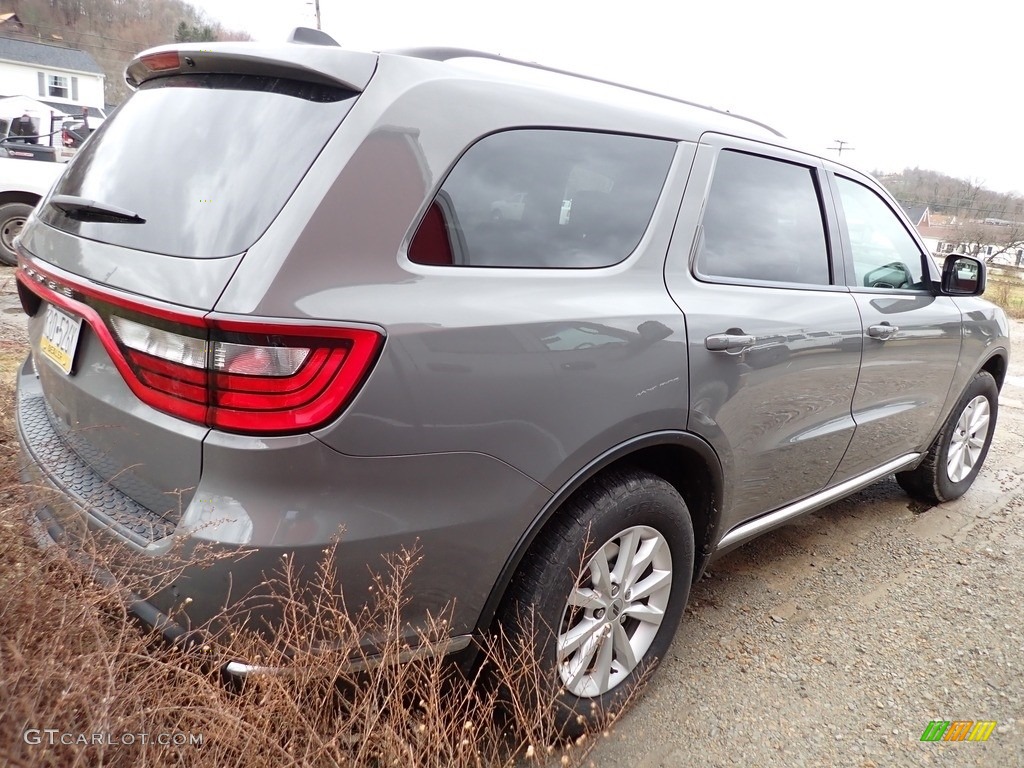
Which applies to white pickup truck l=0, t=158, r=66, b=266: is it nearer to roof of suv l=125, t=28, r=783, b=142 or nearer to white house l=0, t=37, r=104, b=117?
roof of suv l=125, t=28, r=783, b=142

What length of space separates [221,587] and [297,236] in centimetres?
76

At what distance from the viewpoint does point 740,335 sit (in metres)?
2.31

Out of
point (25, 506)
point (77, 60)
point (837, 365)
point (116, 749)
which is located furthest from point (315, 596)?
point (77, 60)

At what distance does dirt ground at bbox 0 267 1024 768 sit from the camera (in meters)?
2.29

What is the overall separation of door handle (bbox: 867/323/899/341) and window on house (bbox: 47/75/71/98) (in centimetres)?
5155

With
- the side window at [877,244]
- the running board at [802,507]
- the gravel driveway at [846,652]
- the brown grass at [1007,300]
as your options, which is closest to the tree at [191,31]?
the brown grass at [1007,300]

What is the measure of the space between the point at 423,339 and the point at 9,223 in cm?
957

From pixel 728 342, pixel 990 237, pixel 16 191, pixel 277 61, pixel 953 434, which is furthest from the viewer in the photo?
pixel 990 237

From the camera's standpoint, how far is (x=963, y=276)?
3650 mm

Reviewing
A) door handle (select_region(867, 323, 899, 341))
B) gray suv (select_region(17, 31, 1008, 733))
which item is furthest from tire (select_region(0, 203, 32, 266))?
door handle (select_region(867, 323, 899, 341))

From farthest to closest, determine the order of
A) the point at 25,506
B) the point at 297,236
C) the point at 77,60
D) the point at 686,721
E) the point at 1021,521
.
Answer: the point at 77,60 → the point at 1021,521 → the point at 686,721 → the point at 25,506 → the point at 297,236

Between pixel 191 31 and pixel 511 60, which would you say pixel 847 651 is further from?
pixel 191 31

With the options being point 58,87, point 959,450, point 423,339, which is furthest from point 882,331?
point 58,87

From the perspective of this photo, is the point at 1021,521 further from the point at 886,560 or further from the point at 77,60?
the point at 77,60
